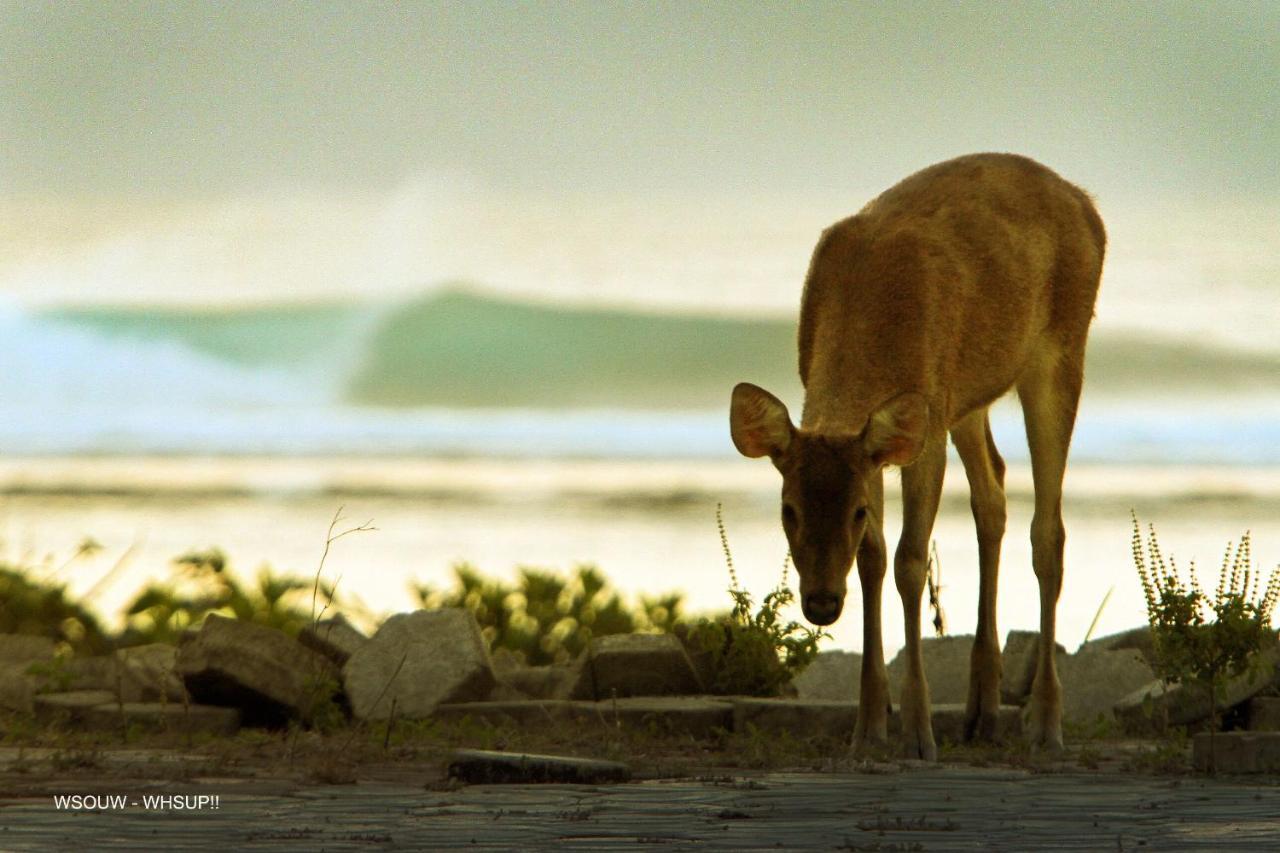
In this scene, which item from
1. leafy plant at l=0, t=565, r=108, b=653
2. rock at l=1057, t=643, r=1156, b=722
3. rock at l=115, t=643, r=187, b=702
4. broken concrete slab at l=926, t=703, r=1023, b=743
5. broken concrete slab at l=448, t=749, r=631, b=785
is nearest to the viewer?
broken concrete slab at l=448, t=749, r=631, b=785

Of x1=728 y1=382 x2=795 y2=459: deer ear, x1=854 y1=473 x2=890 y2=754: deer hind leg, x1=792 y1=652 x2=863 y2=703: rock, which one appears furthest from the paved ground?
x1=792 y1=652 x2=863 y2=703: rock

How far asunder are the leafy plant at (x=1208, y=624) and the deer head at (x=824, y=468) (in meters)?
1.74

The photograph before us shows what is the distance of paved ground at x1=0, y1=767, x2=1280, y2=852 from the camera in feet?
19.9

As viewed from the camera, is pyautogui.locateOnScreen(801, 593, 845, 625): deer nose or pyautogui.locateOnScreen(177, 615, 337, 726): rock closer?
pyautogui.locateOnScreen(801, 593, 845, 625): deer nose

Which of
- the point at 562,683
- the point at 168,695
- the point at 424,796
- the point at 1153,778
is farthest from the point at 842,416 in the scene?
the point at 168,695

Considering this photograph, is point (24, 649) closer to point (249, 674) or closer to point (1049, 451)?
point (249, 674)

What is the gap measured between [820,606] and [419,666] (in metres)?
3.69

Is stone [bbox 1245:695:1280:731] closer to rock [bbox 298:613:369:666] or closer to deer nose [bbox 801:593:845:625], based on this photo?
deer nose [bbox 801:593:845:625]

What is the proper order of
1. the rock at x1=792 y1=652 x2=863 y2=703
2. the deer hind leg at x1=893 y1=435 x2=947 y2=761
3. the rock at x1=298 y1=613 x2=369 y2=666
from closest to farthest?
1. the deer hind leg at x1=893 y1=435 x2=947 y2=761
2. the rock at x1=298 y1=613 x2=369 y2=666
3. the rock at x1=792 y1=652 x2=863 y2=703

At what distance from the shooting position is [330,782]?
8.00 m

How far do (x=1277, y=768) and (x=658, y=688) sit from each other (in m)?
4.02

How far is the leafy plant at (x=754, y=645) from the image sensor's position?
37.2ft

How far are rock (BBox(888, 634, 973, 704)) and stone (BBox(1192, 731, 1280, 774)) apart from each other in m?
3.83

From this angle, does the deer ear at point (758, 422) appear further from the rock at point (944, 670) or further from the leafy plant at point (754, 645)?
the rock at point (944, 670)
